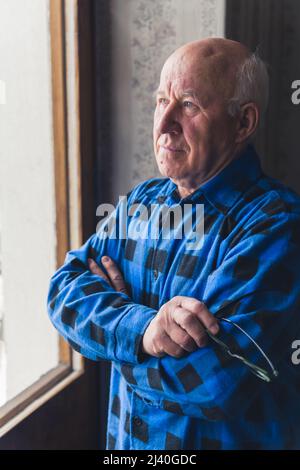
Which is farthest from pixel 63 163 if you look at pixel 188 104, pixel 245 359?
pixel 245 359

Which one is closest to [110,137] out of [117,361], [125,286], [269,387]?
[125,286]

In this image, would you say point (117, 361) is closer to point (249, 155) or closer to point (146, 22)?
point (249, 155)

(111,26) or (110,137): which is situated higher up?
(111,26)

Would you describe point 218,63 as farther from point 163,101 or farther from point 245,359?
point 245,359

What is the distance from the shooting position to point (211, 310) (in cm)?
85

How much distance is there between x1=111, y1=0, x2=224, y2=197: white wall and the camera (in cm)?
124

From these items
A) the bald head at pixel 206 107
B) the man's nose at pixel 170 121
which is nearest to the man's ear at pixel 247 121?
the bald head at pixel 206 107

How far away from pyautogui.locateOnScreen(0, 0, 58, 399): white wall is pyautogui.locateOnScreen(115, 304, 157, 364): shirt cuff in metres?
0.59

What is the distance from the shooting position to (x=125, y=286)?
42.4 inches

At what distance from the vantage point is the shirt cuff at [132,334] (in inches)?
35.3

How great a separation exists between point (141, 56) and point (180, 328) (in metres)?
0.81

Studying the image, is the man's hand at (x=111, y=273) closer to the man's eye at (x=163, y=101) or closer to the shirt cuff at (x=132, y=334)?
the shirt cuff at (x=132, y=334)

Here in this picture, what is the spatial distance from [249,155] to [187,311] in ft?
1.11

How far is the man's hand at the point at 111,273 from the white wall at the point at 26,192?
40cm
